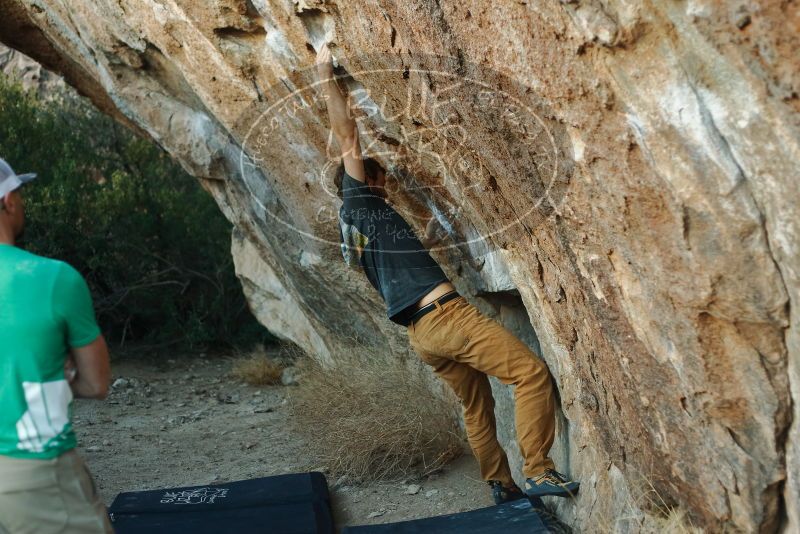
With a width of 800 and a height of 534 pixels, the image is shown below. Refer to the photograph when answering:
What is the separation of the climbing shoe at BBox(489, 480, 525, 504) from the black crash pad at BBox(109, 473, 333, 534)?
0.80 metres

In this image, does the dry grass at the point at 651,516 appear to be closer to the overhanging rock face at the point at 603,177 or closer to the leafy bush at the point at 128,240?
the overhanging rock face at the point at 603,177

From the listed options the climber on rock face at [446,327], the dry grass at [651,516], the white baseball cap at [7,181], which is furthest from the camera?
the climber on rock face at [446,327]

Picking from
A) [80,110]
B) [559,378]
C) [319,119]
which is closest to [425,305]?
[559,378]

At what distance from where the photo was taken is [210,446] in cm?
613

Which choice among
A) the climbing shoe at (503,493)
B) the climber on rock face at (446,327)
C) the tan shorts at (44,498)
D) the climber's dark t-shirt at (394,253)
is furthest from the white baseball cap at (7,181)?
the climbing shoe at (503,493)

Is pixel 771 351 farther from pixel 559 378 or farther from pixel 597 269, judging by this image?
pixel 559 378

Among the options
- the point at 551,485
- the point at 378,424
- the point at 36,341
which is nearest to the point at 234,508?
the point at 378,424

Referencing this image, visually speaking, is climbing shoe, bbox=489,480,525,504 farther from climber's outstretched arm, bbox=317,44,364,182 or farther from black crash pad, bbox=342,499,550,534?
climber's outstretched arm, bbox=317,44,364,182

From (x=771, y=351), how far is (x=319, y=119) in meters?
2.69

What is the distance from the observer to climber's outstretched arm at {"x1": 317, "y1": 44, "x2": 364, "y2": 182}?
3928 millimetres

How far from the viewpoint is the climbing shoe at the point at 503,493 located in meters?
4.22

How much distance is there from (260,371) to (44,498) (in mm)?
5613

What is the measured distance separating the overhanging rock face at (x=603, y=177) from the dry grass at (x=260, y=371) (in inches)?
121

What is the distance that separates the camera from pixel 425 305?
401 cm
